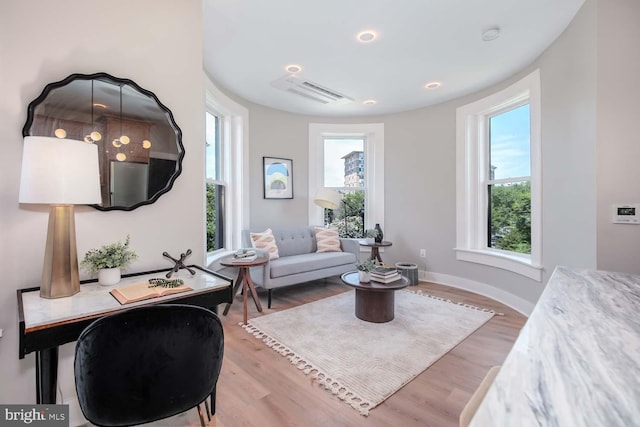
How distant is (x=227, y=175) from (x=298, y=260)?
1.49 metres

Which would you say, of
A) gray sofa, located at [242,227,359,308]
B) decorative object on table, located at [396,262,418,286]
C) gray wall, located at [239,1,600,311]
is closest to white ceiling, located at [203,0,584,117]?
gray wall, located at [239,1,600,311]

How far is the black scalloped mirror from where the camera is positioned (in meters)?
1.51

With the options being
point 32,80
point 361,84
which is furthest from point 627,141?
point 32,80

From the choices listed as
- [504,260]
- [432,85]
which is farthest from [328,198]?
[504,260]

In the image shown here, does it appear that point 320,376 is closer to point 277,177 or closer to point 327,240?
point 327,240

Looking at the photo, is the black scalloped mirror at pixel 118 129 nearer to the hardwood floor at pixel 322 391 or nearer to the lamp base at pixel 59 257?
the lamp base at pixel 59 257

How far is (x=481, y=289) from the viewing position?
3.81 m

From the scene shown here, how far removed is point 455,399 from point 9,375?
235 centimetres

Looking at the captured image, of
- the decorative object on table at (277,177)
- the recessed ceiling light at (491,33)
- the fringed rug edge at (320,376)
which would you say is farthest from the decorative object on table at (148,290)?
the recessed ceiling light at (491,33)

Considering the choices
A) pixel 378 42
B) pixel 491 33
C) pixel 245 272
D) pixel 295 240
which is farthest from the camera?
pixel 295 240

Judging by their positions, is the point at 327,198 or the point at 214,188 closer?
the point at 214,188

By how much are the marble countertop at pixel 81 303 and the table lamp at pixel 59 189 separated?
2.3 inches

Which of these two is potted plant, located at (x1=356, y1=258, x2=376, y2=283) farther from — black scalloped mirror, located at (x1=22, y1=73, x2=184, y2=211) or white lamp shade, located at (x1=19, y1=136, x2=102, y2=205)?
white lamp shade, located at (x1=19, y1=136, x2=102, y2=205)

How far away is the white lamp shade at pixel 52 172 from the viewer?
1.24 m
